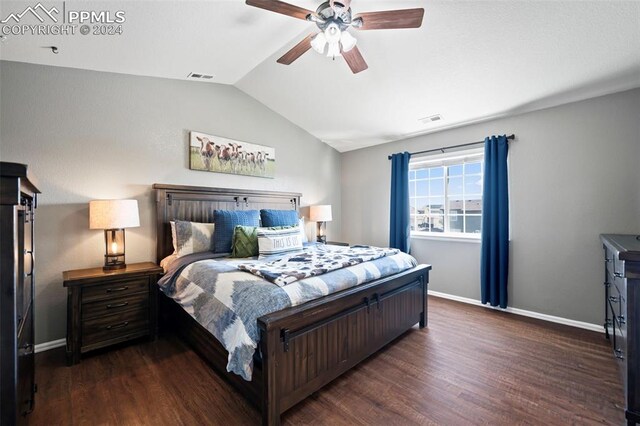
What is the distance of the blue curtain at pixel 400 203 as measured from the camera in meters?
4.19

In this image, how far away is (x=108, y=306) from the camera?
2387 mm

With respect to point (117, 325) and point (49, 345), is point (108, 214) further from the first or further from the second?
point (49, 345)

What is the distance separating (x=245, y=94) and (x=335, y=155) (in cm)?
201

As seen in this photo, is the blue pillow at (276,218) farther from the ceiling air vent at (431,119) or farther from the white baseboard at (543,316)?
the white baseboard at (543,316)

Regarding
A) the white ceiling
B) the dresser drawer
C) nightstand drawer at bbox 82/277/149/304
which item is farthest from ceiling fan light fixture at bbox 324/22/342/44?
nightstand drawer at bbox 82/277/149/304

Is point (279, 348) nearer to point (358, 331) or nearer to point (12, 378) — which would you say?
point (358, 331)

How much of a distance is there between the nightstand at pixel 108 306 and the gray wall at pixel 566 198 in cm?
375

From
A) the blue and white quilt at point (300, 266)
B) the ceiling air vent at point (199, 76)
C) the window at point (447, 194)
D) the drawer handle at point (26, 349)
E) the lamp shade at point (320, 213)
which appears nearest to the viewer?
the drawer handle at point (26, 349)

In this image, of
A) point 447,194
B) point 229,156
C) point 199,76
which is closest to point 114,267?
point 229,156

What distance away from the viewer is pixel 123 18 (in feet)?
6.52

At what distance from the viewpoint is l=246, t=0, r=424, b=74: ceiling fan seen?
1708mm

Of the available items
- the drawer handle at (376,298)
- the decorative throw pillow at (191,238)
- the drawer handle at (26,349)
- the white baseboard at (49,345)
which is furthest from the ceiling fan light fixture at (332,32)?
the white baseboard at (49,345)

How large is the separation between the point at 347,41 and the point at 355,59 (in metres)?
0.27

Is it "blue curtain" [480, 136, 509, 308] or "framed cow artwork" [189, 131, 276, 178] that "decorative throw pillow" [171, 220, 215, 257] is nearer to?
"framed cow artwork" [189, 131, 276, 178]
